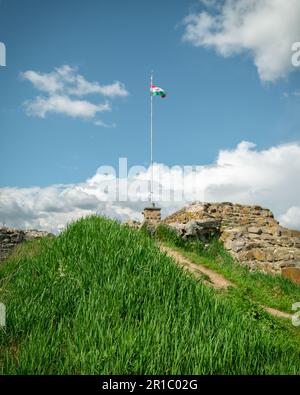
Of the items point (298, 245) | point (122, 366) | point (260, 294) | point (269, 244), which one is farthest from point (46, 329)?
point (298, 245)

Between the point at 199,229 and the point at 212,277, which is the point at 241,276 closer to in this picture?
the point at 212,277

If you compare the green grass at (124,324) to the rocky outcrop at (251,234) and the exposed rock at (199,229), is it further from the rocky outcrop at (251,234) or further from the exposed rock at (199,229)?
the exposed rock at (199,229)

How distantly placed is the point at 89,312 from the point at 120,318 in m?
0.41

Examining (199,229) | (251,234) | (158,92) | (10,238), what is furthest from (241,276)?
(158,92)

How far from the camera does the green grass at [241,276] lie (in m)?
10.4

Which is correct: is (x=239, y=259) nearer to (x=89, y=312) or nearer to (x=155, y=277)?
(x=155, y=277)

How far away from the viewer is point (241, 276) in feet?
41.1

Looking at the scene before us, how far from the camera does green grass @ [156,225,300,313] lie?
411 inches

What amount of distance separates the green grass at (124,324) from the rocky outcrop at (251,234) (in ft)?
23.0

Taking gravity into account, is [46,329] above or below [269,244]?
below

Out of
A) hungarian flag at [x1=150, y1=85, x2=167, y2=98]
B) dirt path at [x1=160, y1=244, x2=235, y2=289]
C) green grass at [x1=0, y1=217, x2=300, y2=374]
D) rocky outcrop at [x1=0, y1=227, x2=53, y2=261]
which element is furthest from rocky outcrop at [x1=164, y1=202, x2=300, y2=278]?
hungarian flag at [x1=150, y1=85, x2=167, y2=98]

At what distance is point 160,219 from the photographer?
20625 mm

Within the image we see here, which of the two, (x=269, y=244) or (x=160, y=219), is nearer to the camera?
(x=269, y=244)
